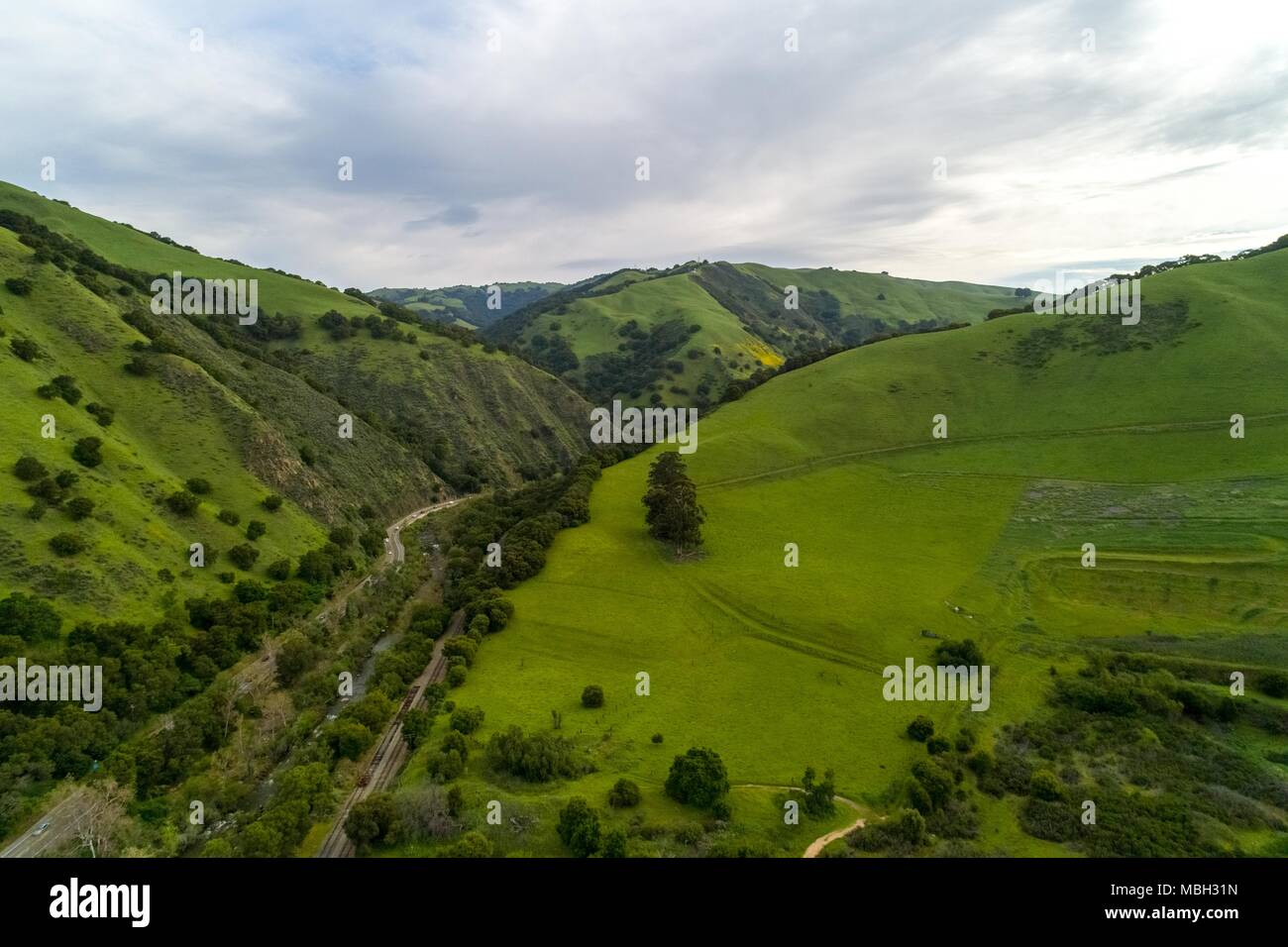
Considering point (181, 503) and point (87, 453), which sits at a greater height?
point (87, 453)

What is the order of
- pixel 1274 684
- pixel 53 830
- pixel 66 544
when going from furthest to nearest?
pixel 66 544, pixel 1274 684, pixel 53 830

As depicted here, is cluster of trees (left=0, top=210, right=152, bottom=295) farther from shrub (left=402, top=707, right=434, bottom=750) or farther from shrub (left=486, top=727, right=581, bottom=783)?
shrub (left=486, top=727, right=581, bottom=783)

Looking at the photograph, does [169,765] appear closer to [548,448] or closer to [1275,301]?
[548,448]

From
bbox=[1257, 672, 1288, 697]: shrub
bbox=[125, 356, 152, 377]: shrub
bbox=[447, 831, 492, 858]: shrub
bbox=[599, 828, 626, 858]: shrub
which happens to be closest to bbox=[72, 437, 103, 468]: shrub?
bbox=[125, 356, 152, 377]: shrub

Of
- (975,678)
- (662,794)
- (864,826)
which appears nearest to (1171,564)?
(975,678)

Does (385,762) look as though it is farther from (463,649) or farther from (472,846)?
(472,846)

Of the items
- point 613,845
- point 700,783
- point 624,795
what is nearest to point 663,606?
point 700,783
